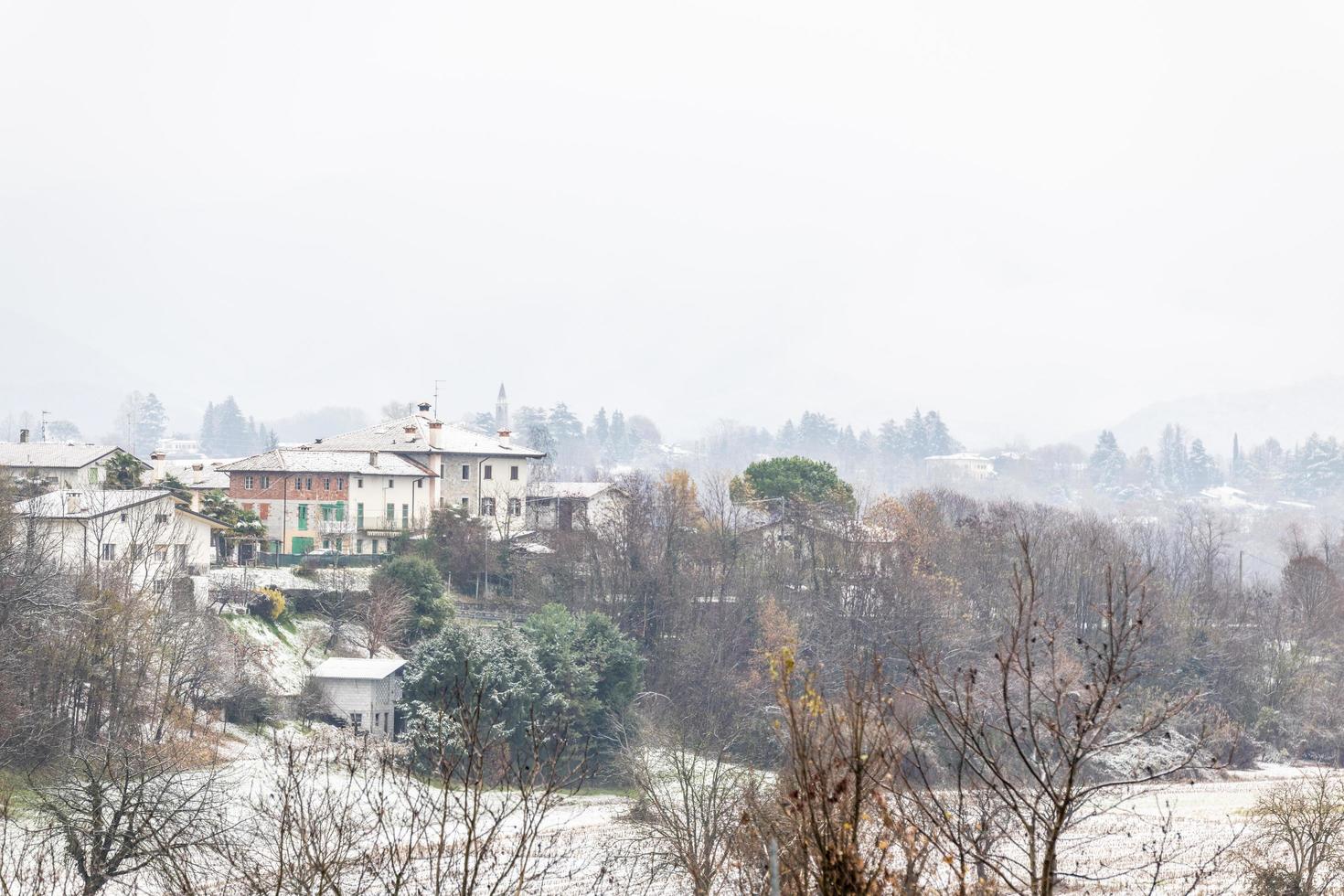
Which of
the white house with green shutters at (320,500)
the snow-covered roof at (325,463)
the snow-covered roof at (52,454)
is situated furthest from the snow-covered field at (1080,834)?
the snow-covered roof at (325,463)

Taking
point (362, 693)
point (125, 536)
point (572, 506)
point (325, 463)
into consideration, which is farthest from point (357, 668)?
point (572, 506)

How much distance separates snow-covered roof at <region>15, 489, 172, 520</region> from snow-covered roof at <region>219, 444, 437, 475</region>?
1043 cm

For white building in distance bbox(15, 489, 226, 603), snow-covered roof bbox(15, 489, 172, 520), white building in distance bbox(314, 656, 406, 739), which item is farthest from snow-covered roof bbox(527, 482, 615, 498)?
white building in distance bbox(314, 656, 406, 739)

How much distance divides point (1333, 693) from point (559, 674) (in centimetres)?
3204

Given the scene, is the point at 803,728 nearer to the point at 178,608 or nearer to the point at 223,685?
the point at 223,685

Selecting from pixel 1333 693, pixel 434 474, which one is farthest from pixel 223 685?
pixel 1333 693

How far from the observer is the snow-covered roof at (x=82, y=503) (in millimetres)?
41062

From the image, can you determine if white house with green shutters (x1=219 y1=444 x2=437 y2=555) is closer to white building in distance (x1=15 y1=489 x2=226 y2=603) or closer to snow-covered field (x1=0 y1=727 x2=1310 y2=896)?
white building in distance (x1=15 y1=489 x2=226 y2=603)

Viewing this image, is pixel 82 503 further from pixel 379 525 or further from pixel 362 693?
pixel 379 525

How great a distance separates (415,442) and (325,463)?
594cm

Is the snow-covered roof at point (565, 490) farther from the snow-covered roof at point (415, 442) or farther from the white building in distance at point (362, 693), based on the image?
the white building in distance at point (362, 693)

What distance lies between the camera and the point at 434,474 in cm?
5984

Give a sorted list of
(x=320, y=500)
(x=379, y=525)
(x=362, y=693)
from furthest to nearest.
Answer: (x=379, y=525) → (x=320, y=500) → (x=362, y=693)

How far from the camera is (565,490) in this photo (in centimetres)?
6881
